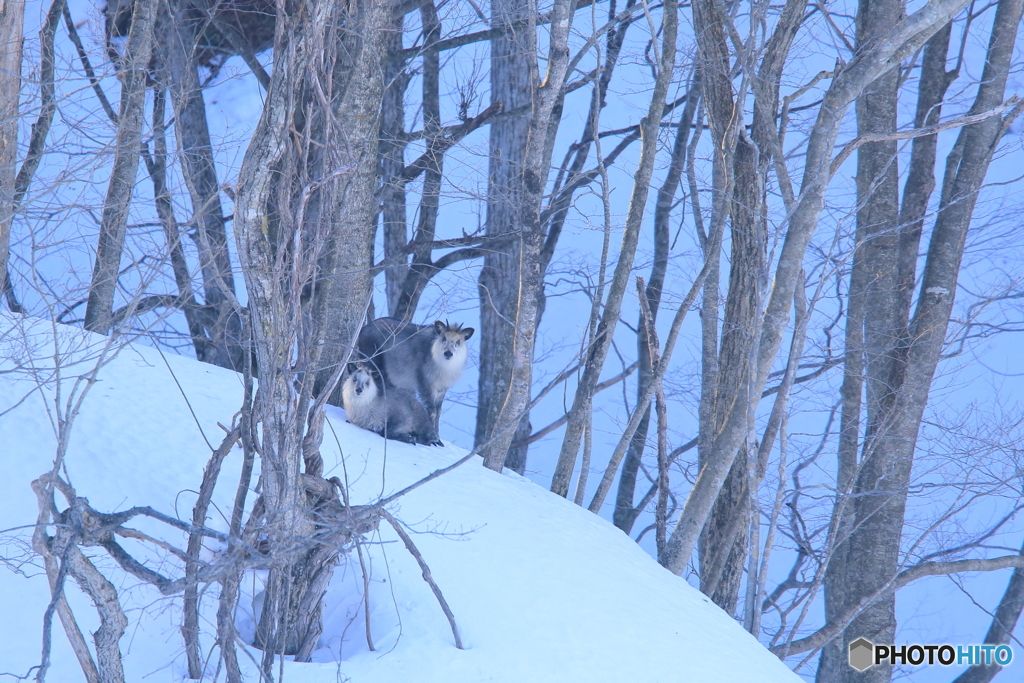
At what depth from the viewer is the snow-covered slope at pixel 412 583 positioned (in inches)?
171

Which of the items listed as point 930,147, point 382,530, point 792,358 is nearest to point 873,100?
point 930,147

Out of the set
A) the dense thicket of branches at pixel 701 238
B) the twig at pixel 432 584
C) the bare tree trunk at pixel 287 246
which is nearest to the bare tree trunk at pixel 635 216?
the dense thicket of branches at pixel 701 238

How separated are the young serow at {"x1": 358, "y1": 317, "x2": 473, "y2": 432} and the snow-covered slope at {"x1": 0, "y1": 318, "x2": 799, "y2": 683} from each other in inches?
78.4

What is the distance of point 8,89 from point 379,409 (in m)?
3.97

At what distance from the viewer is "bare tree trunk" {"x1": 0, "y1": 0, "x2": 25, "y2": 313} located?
6.16 metres

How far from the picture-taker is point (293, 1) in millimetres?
3996

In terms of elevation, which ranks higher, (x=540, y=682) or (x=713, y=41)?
(x=713, y=41)

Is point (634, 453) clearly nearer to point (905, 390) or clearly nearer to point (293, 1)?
point (905, 390)

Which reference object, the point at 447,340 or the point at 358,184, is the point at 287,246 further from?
the point at 447,340

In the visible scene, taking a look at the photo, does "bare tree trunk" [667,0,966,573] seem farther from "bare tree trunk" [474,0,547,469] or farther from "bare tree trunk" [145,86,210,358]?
"bare tree trunk" [145,86,210,358]

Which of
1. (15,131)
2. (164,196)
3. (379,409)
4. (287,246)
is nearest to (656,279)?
(379,409)

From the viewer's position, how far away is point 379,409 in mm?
7566

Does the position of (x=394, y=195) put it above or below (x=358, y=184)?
above

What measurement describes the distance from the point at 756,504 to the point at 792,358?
4.61 ft
